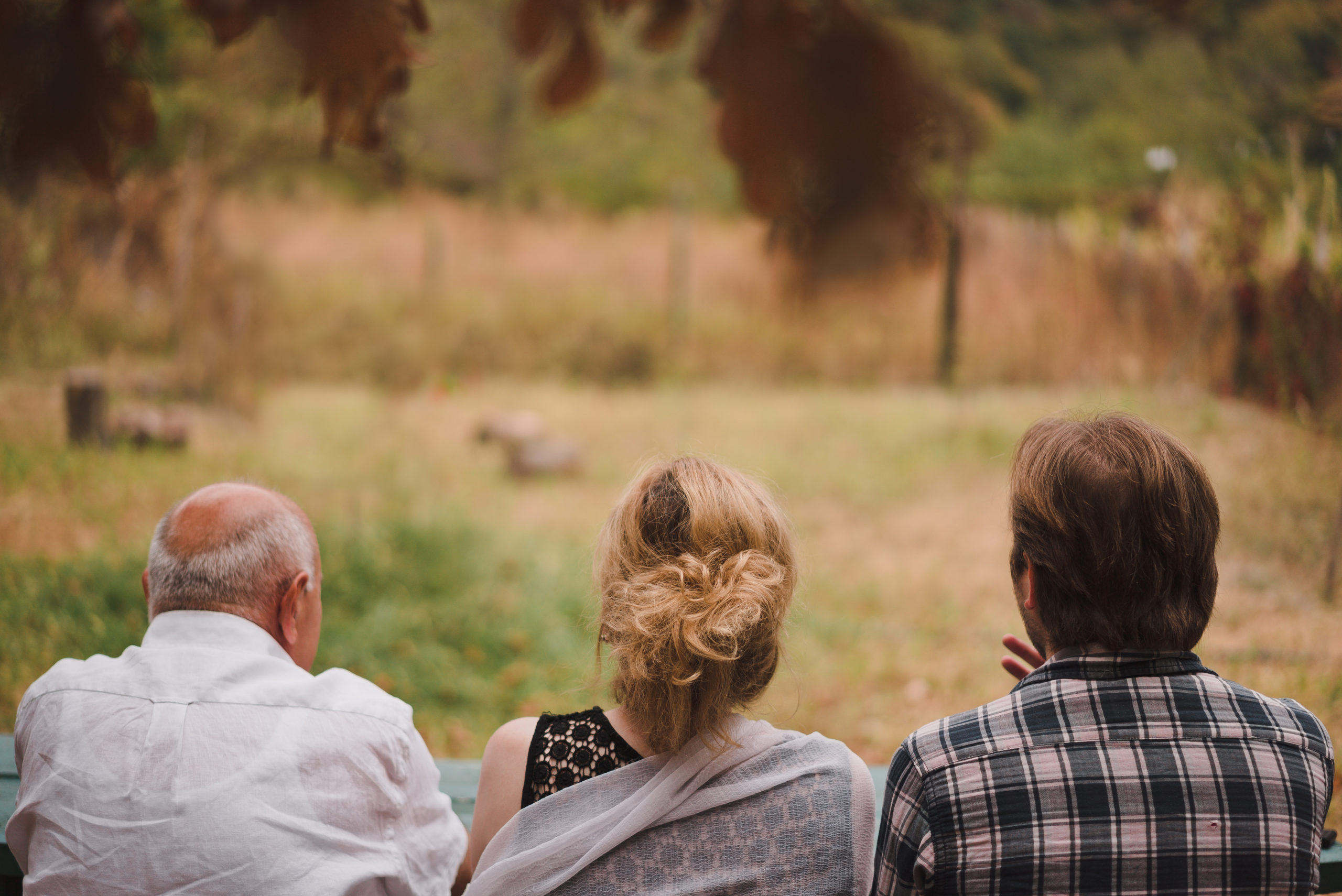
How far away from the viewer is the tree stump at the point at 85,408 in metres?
4.23

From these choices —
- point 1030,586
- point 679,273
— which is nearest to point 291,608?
point 1030,586

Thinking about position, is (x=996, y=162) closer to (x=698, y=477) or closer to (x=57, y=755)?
(x=698, y=477)

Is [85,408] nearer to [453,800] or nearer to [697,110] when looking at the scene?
[697,110]

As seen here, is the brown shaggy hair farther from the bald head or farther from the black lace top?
the bald head

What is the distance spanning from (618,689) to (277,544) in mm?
515

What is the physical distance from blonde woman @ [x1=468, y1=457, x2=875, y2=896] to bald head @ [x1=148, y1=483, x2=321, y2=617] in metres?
0.40

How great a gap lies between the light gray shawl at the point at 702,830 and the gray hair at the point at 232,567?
47 centimetres

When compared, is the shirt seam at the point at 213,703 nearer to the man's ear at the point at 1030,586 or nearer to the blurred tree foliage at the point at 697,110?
the man's ear at the point at 1030,586

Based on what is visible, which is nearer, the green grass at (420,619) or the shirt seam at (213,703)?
the shirt seam at (213,703)

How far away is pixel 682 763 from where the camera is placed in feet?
3.57

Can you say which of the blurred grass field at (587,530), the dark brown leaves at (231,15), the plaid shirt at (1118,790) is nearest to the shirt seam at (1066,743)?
the plaid shirt at (1118,790)

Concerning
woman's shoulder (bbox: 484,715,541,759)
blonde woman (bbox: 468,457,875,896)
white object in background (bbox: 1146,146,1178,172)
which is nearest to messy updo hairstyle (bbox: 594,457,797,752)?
blonde woman (bbox: 468,457,875,896)

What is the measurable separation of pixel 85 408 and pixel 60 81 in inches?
148

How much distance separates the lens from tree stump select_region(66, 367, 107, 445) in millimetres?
4230
